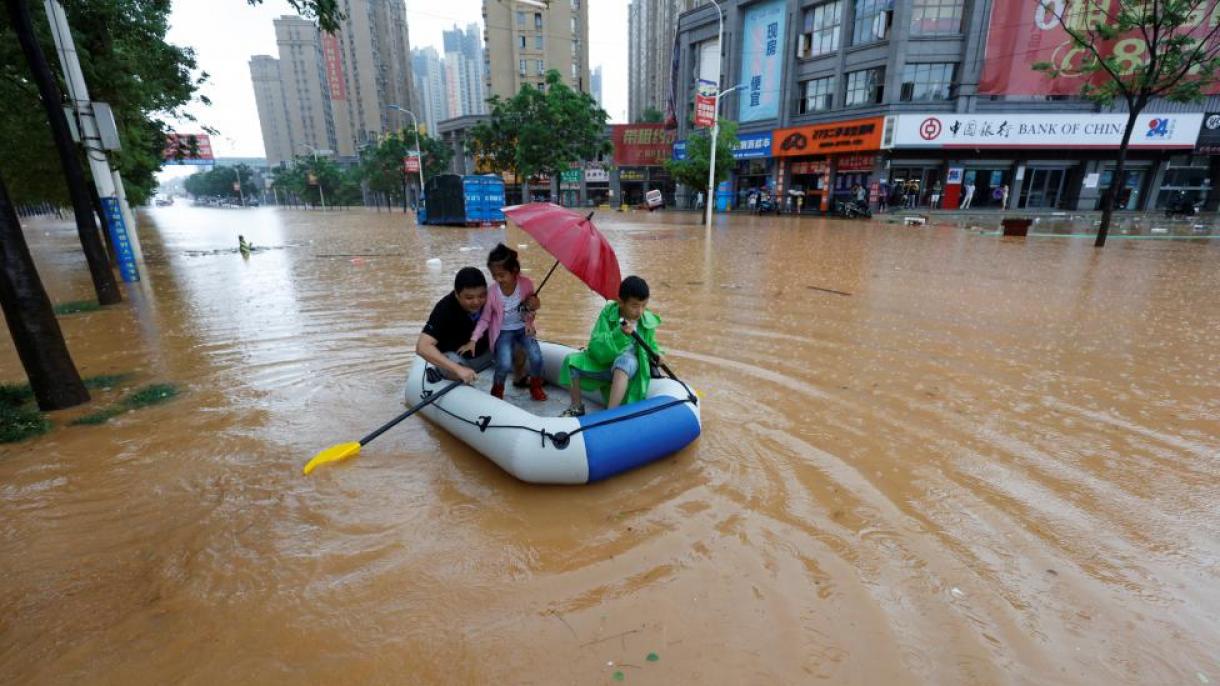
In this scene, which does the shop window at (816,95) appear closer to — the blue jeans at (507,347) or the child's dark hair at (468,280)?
the blue jeans at (507,347)

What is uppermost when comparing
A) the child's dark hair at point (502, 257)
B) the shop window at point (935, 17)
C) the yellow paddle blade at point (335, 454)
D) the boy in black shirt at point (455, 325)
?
the shop window at point (935, 17)

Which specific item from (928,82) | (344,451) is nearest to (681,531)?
(344,451)

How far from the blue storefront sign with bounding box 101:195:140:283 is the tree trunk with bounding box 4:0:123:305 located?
152cm

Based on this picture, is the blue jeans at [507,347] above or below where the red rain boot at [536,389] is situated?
above

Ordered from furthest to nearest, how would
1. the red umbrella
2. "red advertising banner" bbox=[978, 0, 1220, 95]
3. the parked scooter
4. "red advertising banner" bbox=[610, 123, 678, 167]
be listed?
"red advertising banner" bbox=[610, 123, 678, 167] → the parked scooter → "red advertising banner" bbox=[978, 0, 1220, 95] → the red umbrella

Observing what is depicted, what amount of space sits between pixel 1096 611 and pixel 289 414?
5399mm

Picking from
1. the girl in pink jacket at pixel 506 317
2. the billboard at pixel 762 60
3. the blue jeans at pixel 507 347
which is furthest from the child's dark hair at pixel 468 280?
the billboard at pixel 762 60

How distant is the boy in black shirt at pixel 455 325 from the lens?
413cm

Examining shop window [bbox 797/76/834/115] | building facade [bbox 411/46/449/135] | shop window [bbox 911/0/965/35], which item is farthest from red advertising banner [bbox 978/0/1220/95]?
building facade [bbox 411/46/449/135]

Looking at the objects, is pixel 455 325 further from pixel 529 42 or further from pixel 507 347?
pixel 529 42

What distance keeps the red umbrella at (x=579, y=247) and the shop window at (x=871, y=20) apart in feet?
103

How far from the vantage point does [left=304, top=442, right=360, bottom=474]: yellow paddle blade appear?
3.80m

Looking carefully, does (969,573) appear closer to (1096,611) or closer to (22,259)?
(1096,611)

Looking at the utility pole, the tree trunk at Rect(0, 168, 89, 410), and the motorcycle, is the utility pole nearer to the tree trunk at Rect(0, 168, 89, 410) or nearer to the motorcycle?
the tree trunk at Rect(0, 168, 89, 410)
